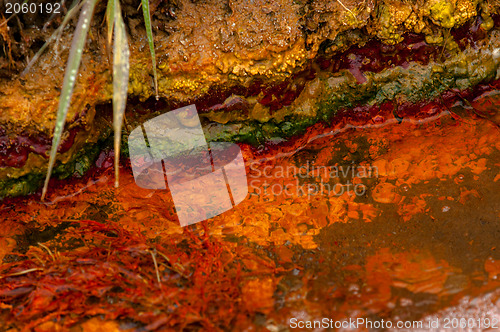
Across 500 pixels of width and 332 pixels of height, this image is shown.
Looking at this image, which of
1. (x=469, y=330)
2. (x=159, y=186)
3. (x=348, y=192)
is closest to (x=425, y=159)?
(x=348, y=192)

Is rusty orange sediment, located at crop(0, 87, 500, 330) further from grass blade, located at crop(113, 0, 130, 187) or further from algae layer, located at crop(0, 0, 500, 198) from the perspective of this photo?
grass blade, located at crop(113, 0, 130, 187)

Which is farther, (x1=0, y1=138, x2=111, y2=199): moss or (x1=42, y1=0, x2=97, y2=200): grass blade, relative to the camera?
(x1=0, y1=138, x2=111, y2=199): moss

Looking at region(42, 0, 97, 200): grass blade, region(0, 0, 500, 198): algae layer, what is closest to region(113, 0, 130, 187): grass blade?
region(42, 0, 97, 200): grass blade

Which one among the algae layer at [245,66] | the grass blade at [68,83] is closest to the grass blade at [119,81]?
the grass blade at [68,83]

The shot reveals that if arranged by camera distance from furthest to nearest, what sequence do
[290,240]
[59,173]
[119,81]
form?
[59,173] < [290,240] < [119,81]

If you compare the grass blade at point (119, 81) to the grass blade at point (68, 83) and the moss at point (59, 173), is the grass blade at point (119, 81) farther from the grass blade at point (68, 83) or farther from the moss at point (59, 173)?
the moss at point (59, 173)

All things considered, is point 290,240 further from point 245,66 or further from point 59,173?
point 59,173

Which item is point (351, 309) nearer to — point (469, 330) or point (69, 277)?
point (469, 330)

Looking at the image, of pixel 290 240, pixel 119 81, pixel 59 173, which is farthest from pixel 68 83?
pixel 290 240
